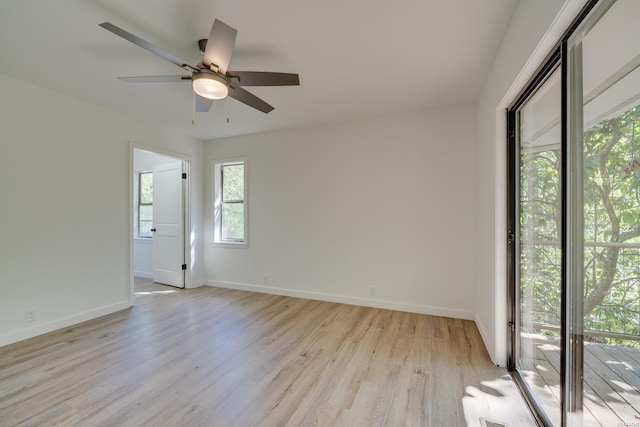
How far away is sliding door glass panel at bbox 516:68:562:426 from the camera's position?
4.84 feet

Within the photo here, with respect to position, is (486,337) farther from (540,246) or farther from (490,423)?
(540,246)

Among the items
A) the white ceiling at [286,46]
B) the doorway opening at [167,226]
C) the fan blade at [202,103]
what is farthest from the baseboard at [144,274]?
the fan blade at [202,103]

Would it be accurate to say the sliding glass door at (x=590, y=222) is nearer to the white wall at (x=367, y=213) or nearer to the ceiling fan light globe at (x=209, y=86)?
the white wall at (x=367, y=213)

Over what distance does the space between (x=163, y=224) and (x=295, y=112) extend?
316cm

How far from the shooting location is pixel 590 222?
3.79 ft

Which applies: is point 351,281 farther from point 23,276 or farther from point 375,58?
point 23,276

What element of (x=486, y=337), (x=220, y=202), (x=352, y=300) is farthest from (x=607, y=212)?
(x=220, y=202)

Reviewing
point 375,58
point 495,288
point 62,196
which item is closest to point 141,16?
point 375,58

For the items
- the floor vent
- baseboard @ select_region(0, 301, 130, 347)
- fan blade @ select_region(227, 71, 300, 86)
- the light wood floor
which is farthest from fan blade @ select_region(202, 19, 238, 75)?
baseboard @ select_region(0, 301, 130, 347)

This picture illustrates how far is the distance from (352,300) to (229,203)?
2.65 meters

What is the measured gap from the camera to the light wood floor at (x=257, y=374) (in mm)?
1677

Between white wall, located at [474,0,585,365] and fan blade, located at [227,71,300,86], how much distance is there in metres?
1.36

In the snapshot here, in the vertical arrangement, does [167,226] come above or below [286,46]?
below

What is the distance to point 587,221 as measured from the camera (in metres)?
1.17
